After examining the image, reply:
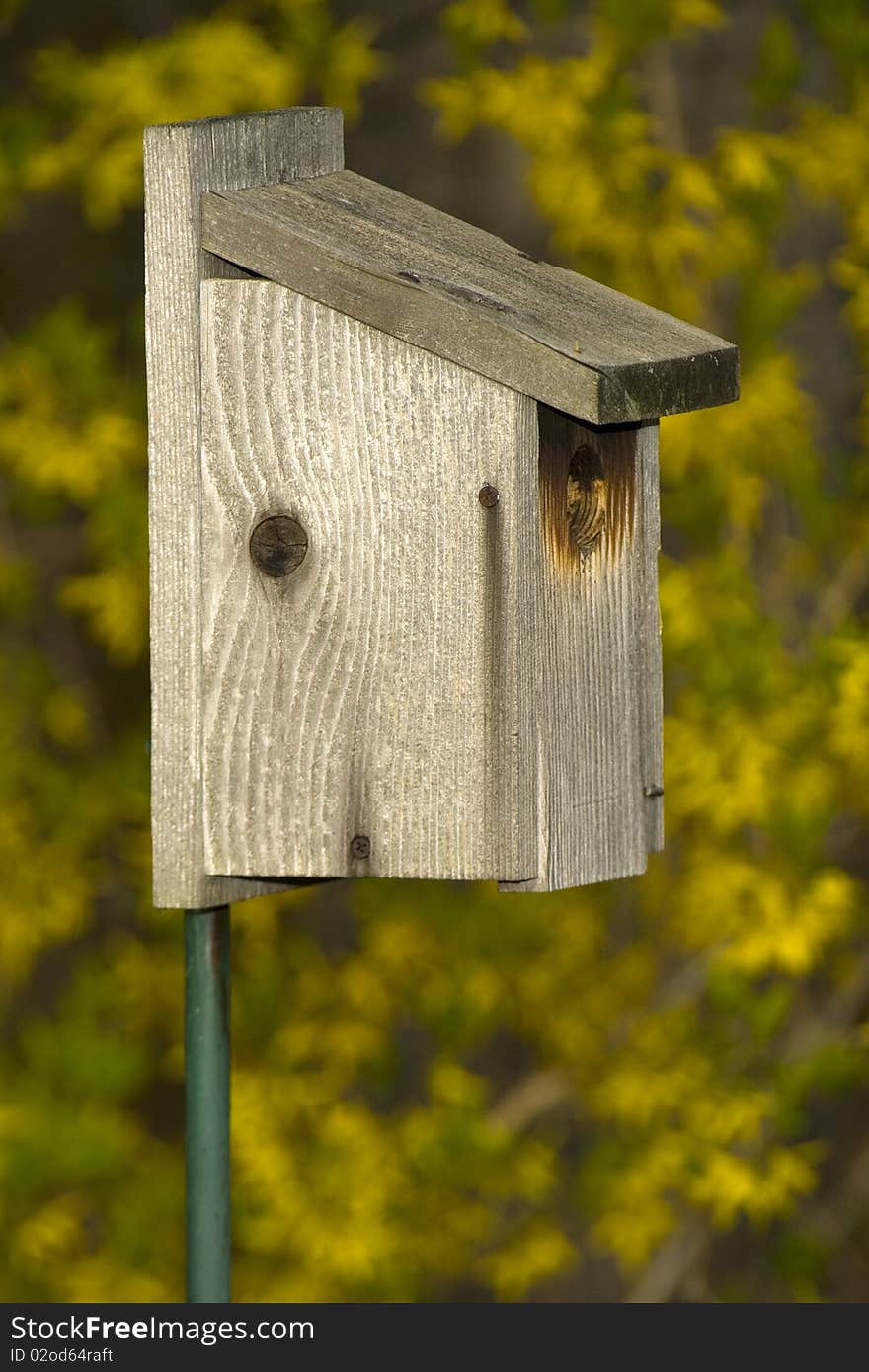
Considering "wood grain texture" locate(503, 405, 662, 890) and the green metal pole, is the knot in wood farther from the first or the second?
the green metal pole

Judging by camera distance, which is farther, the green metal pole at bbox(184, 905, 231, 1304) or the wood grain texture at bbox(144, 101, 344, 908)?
the green metal pole at bbox(184, 905, 231, 1304)

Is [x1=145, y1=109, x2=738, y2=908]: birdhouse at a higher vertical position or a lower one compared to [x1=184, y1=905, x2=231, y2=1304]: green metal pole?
higher

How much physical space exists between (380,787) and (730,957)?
1.79m

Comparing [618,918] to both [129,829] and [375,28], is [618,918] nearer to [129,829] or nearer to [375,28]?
[129,829]

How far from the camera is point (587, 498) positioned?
174 cm

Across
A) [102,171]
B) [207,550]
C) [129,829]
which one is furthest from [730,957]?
[207,550]

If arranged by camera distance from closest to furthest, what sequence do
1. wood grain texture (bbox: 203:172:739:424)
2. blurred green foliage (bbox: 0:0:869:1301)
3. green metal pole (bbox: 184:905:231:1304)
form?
1. wood grain texture (bbox: 203:172:739:424)
2. green metal pole (bbox: 184:905:231:1304)
3. blurred green foliage (bbox: 0:0:869:1301)

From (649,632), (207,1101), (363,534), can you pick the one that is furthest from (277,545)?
(207,1101)

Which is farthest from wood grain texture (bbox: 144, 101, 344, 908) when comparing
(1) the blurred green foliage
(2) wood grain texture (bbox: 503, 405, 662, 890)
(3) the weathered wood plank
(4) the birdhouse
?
(1) the blurred green foliage

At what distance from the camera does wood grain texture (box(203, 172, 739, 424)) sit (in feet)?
5.01

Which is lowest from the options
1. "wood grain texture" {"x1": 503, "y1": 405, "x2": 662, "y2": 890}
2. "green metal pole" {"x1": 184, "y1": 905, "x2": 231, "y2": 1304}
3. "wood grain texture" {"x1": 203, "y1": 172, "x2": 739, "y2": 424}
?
"green metal pole" {"x1": 184, "y1": 905, "x2": 231, "y2": 1304}

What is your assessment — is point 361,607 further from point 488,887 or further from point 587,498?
point 488,887

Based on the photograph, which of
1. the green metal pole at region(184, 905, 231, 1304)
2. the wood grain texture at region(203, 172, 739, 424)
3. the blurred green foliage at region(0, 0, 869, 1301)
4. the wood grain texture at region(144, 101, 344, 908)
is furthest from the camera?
the blurred green foliage at region(0, 0, 869, 1301)

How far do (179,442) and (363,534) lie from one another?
19 centimetres
